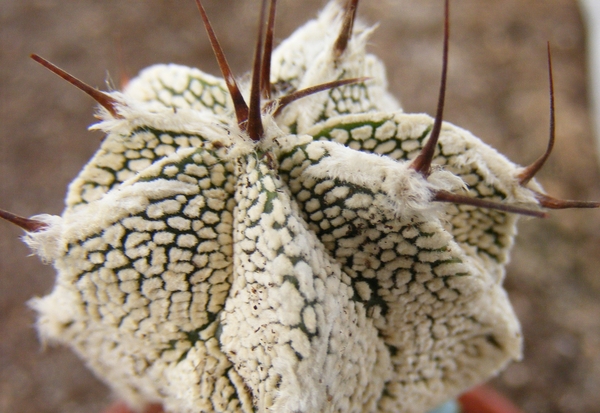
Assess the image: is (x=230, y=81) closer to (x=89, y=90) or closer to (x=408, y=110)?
(x=89, y=90)

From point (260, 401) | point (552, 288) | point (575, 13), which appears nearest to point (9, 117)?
point (260, 401)

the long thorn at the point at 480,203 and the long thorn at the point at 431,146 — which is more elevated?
the long thorn at the point at 431,146

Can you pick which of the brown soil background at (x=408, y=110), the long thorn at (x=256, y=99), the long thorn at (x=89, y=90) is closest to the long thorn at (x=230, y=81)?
the long thorn at (x=256, y=99)

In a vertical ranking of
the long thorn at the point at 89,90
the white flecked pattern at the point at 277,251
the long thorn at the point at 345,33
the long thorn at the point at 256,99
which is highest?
the long thorn at the point at 345,33

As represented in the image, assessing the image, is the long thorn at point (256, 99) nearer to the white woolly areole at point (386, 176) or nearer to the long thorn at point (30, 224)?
the white woolly areole at point (386, 176)

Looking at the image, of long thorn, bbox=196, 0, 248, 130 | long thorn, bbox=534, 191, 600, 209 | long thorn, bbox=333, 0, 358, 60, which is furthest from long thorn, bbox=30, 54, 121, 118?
long thorn, bbox=534, 191, 600, 209

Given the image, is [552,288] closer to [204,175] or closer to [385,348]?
[385,348]
